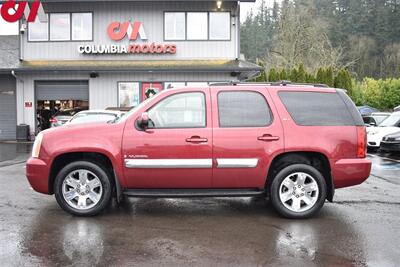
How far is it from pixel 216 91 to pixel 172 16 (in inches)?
642

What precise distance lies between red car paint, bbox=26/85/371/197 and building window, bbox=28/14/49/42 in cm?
1723

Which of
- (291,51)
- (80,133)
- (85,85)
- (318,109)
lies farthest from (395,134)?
(291,51)

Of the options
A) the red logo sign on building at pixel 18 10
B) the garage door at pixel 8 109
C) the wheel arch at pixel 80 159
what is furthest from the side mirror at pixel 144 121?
the garage door at pixel 8 109

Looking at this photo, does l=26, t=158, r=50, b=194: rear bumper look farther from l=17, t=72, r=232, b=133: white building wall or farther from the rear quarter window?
l=17, t=72, r=232, b=133: white building wall

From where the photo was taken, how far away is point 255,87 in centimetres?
652

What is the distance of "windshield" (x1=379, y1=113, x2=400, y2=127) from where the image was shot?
682 inches

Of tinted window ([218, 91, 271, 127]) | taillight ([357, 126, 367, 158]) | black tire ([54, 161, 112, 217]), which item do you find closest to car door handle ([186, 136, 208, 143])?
tinted window ([218, 91, 271, 127])

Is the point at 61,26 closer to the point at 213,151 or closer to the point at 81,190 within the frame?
the point at 81,190

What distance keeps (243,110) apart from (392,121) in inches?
520

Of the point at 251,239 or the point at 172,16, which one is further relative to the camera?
the point at 172,16

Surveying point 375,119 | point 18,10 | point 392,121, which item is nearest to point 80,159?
point 392,121

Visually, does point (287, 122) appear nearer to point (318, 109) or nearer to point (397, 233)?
point (318, 109)

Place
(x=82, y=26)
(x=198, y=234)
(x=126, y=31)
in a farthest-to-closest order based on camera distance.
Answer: (x=82, y=26) → (x=126, y=31) → (x=198, y=234)

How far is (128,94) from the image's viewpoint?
21625mm
